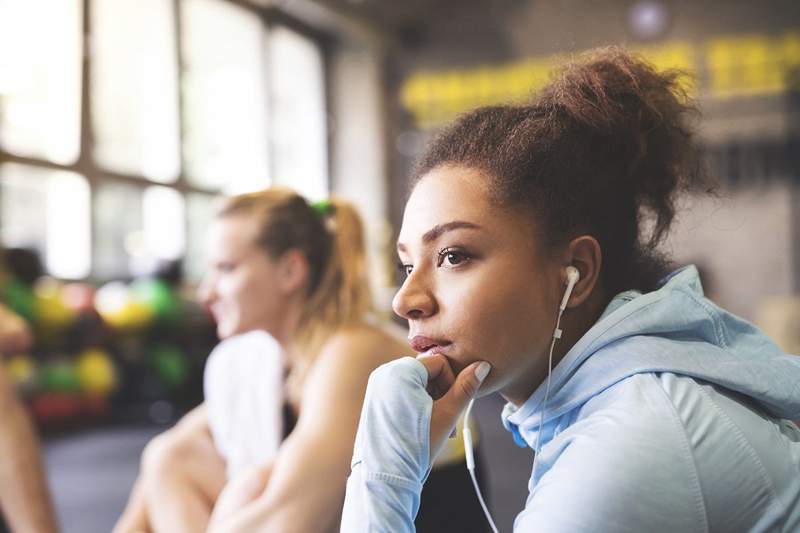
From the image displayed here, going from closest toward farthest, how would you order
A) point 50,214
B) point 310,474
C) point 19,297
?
point 310,474 → point 19,297 → point 50,214

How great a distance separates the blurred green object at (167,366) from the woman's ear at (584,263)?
542 cm

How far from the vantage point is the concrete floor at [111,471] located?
125 inches

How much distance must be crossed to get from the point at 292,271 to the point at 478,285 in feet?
3.12

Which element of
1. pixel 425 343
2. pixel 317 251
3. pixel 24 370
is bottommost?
pixel 24 370

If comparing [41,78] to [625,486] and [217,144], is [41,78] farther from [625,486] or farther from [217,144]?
[625,486]

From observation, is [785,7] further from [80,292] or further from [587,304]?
[587,304]

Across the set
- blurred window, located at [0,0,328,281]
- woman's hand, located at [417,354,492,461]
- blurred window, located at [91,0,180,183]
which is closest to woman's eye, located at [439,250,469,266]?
woman's hand, located at [417,354,492,461]

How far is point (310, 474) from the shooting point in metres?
1.29

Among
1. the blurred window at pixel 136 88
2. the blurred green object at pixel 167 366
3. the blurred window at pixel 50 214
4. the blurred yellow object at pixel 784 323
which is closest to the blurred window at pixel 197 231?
the blurred window at pixel 136 88

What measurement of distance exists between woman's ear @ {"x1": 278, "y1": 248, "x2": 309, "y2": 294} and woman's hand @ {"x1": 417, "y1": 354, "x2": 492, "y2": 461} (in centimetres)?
90

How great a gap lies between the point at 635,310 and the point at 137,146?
658 cm

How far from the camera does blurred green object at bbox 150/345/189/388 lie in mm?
5984

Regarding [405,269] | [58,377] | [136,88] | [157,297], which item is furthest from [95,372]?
[405,269]

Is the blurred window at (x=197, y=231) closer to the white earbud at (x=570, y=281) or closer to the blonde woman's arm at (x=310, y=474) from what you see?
the blonde woman's arm at (x=310, y=474)
